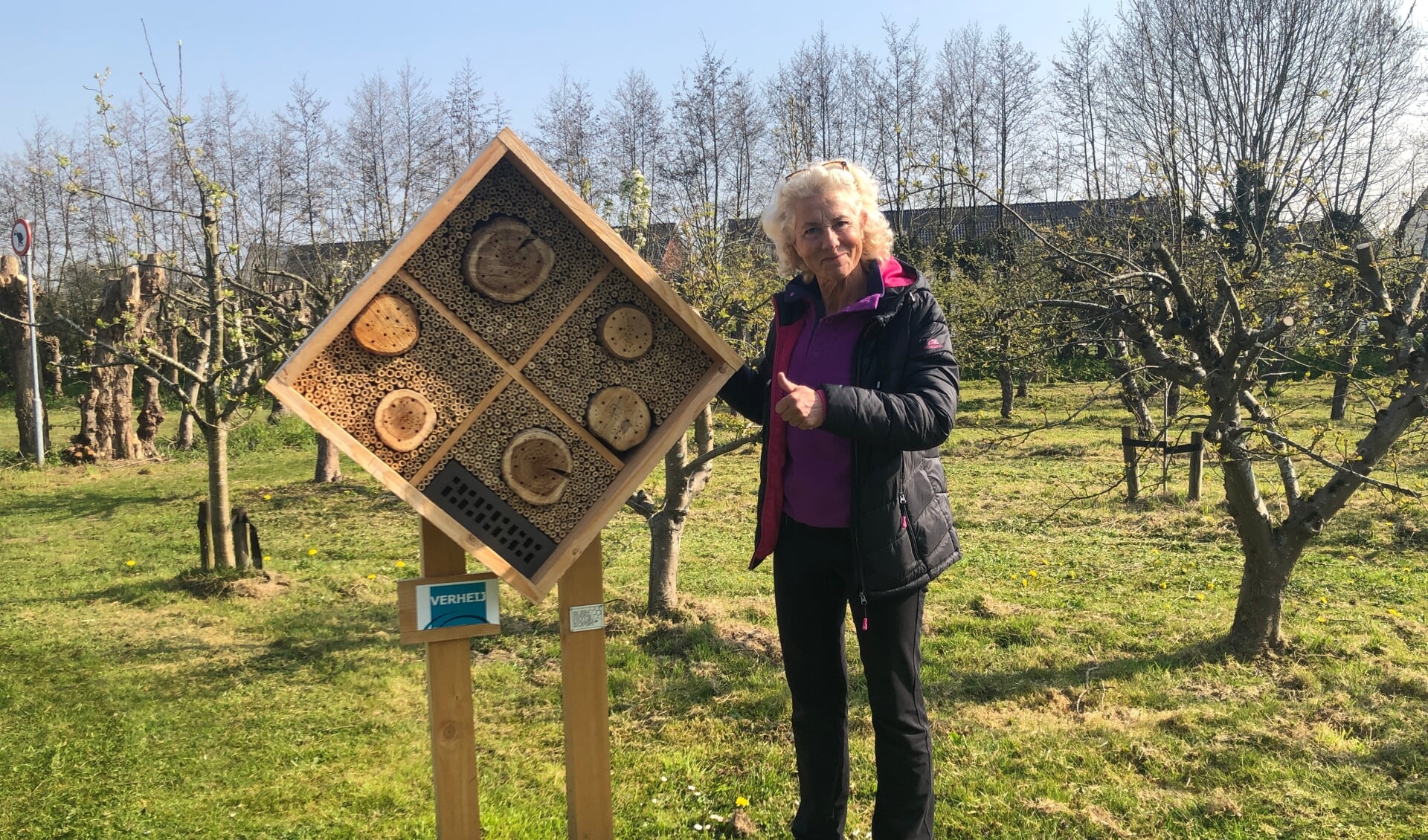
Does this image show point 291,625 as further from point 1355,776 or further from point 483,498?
point 1355,776

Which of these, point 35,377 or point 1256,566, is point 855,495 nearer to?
point 1256,566

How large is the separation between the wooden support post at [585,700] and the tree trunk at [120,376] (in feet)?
43.2

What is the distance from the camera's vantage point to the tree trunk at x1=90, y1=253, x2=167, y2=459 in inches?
527

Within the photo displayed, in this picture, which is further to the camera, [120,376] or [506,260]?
[120,376]

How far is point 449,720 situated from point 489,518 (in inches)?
23.6

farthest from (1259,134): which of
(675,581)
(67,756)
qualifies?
(67,756)

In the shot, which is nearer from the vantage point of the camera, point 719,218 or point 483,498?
point 483,498

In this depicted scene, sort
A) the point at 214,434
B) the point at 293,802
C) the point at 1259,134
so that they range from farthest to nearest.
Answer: the point at 1259,134
the point at 214,434
the point at 293,802

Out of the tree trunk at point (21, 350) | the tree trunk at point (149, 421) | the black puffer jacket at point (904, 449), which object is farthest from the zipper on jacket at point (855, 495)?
the tree trunk at point (149, 421)

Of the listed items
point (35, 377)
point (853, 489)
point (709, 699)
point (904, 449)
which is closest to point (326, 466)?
point (35, 377)

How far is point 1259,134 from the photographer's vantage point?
18.5 metres

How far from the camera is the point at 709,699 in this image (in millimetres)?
4734

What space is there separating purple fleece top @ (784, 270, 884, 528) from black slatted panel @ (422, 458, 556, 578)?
2.41 feet

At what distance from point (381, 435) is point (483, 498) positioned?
0.31 m
